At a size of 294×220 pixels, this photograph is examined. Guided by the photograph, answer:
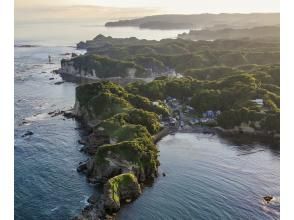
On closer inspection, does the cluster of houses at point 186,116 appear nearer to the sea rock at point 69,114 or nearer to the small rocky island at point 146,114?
the small rocky island at point 146,114

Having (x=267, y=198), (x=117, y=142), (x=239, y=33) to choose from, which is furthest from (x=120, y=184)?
(x=239, y=33)

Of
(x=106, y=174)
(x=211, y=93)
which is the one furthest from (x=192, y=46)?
(x=106, y=174)

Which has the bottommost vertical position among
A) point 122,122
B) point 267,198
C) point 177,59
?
point 267,198

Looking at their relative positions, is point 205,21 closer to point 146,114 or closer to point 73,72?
point 73,72

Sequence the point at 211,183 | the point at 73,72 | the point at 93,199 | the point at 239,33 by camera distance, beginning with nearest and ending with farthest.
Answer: the point at 93,199
the point at 211,183
the point at 73,72
the point at 239,33

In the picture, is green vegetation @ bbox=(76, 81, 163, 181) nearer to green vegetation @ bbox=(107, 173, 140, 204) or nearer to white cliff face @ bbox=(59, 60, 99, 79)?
green vegetation @ bbox=(107, 173, 140, 204)

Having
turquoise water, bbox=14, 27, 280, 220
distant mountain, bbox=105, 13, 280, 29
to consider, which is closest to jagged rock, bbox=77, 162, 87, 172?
turquoise water, bbox=14, 27, 280, 220
